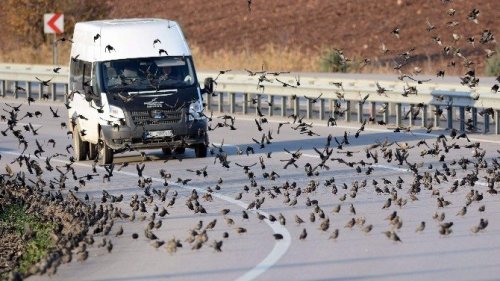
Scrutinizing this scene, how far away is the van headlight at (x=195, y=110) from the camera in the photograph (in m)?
25.3

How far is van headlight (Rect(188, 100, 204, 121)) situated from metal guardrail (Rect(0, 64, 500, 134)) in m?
1.05

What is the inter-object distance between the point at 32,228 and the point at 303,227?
3.01 metres

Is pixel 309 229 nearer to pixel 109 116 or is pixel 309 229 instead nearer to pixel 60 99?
pixel 109 116

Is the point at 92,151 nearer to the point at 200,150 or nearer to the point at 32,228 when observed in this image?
the point at 200,150

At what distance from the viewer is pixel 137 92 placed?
994 inches

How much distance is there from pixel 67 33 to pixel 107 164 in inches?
1520

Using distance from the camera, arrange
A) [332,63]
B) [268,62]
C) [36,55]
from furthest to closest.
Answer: [36,55], [268,62], [332,63]

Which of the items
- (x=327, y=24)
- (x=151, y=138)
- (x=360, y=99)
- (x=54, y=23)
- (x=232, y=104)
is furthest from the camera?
(x=327, y=24)

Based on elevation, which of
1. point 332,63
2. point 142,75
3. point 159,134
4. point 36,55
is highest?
point 142,75

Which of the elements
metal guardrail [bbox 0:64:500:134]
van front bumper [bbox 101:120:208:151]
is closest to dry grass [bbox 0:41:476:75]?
metal guardrail [bbox 0:64:500:134]

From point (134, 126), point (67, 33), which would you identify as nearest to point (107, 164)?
point (134, 126)

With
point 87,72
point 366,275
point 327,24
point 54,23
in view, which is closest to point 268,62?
point 54,23

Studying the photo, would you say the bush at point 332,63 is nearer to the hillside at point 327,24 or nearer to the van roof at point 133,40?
the hillside at point 327,24

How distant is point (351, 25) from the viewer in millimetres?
79625
